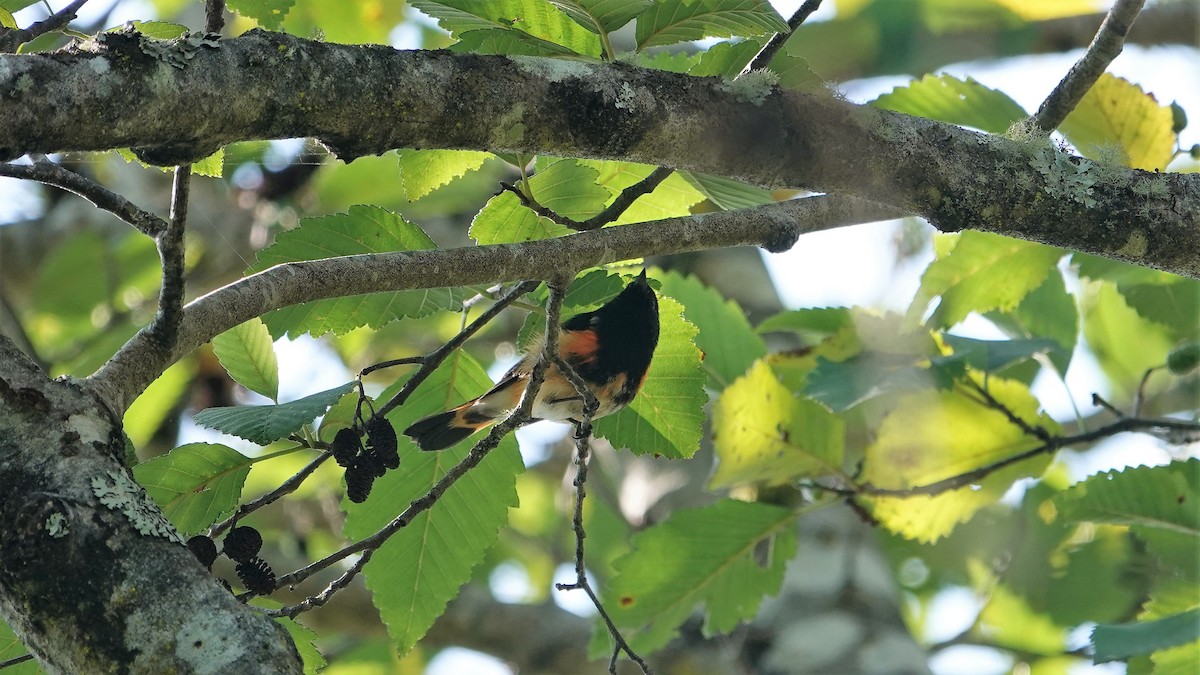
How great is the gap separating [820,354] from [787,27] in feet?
6.94

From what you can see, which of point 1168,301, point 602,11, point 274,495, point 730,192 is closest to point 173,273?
point 274,495

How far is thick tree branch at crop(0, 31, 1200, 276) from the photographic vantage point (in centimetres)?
151

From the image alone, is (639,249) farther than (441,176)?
No

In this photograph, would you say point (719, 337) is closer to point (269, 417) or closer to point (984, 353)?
point (984, 353)

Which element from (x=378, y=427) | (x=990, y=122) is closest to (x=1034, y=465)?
(x=990, y=122)

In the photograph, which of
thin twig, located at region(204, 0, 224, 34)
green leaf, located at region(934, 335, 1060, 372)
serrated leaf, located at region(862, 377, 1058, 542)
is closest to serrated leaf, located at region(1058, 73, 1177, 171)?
green leaf, located at region(934, 335, 1060, 372)

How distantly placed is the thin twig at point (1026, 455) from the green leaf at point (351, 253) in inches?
88.2

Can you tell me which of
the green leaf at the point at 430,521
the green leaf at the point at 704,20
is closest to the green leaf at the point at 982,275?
the green leaf at the point at 704,20

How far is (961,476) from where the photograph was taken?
4109 mm

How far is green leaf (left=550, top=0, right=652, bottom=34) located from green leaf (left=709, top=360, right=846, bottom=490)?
6.51 feet

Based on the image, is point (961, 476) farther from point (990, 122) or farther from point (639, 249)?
point (639, 249)

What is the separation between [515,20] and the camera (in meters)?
2.28

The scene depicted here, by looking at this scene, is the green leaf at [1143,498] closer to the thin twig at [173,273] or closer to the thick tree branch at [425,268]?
the thick tree branch at [425,268]

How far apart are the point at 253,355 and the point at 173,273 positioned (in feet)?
2.33
